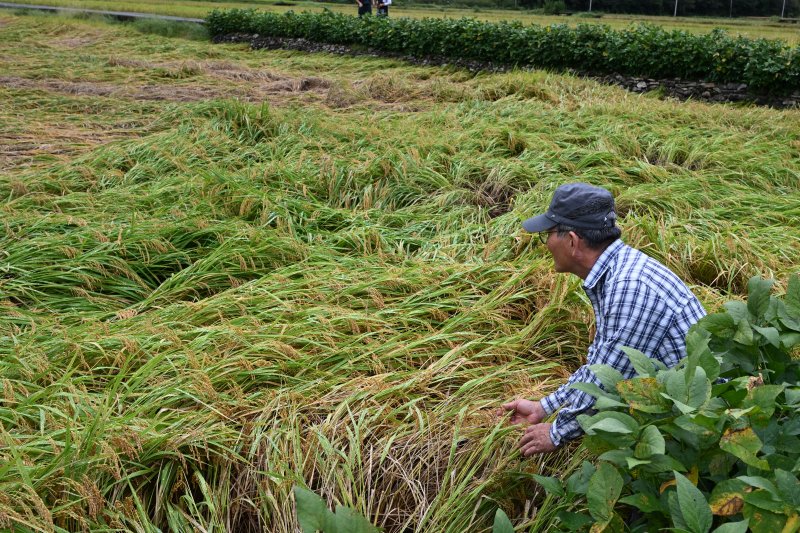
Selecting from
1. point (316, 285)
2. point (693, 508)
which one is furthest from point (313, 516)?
point (316, 285)

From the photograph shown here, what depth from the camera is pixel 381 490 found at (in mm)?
2510

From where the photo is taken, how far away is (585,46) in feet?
38.1

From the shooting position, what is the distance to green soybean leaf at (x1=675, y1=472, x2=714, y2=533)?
4.67 feet

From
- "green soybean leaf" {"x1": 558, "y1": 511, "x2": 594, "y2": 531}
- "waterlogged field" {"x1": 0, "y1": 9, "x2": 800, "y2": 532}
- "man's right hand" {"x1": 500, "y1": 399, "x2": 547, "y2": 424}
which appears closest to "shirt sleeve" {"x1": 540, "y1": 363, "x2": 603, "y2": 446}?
"man's right hand" {"x1": 500, "y1": 399, "x2": 547, "y2": 424}

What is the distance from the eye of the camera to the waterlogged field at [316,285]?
8.07ft

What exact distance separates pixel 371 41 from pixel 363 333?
12.3 meters

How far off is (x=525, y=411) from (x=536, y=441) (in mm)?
228

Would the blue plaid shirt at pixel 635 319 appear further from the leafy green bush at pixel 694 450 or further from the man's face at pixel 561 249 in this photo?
the leafy green bush at pixel 694 450

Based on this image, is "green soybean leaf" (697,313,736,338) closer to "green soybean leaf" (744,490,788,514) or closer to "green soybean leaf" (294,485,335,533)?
"green soybean leaf" (744,490,788,514)

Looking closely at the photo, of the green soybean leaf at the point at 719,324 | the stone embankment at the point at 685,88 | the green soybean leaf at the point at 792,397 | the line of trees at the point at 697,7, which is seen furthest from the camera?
the line of trees at the point at 697,7

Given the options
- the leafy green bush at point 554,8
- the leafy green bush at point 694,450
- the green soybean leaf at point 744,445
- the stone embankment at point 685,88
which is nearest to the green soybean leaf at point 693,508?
the leafy green bush at point 694,450

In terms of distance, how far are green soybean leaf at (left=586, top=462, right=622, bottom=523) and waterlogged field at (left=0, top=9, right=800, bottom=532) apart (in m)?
0.63

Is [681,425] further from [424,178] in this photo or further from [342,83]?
[342,83]

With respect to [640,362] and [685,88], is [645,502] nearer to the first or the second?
[640,362]
